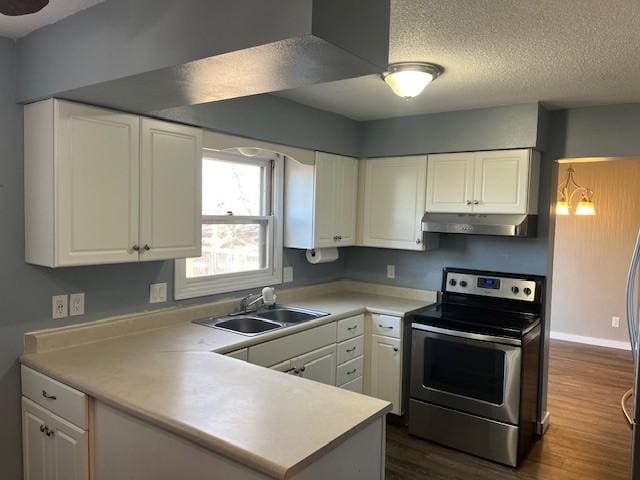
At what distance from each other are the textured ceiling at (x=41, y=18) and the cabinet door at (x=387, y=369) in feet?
9.01

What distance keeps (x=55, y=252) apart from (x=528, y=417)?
3.00 meters

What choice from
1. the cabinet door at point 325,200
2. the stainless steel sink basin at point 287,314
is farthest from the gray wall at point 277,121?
the stainless steel sink basin at point 287,314

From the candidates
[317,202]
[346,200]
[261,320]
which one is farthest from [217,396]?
[346,200]

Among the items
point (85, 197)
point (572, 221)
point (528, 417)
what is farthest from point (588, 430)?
point (85, 197)

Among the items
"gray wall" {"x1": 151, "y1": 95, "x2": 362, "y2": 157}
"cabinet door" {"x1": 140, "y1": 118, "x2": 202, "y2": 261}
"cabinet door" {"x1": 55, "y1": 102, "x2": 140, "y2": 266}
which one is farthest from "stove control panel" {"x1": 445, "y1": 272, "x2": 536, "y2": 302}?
"cabinet door" {"x1": 55, "y1": 102, "x2": 140, "y2": 266}

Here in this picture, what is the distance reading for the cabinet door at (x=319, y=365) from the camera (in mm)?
3082

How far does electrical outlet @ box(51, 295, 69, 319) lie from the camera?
2.42 m

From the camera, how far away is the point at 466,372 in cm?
329

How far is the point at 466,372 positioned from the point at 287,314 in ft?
4.14

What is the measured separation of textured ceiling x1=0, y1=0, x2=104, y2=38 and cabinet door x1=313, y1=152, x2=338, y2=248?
2.01m

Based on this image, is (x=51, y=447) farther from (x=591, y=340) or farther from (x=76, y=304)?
(x=591, y=340)

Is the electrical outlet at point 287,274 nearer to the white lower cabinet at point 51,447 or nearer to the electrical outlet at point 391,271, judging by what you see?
the electrical outlet at point 391,271

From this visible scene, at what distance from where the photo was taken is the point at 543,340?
11.7 feet

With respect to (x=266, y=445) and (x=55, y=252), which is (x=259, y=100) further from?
(x=266, y=445)
